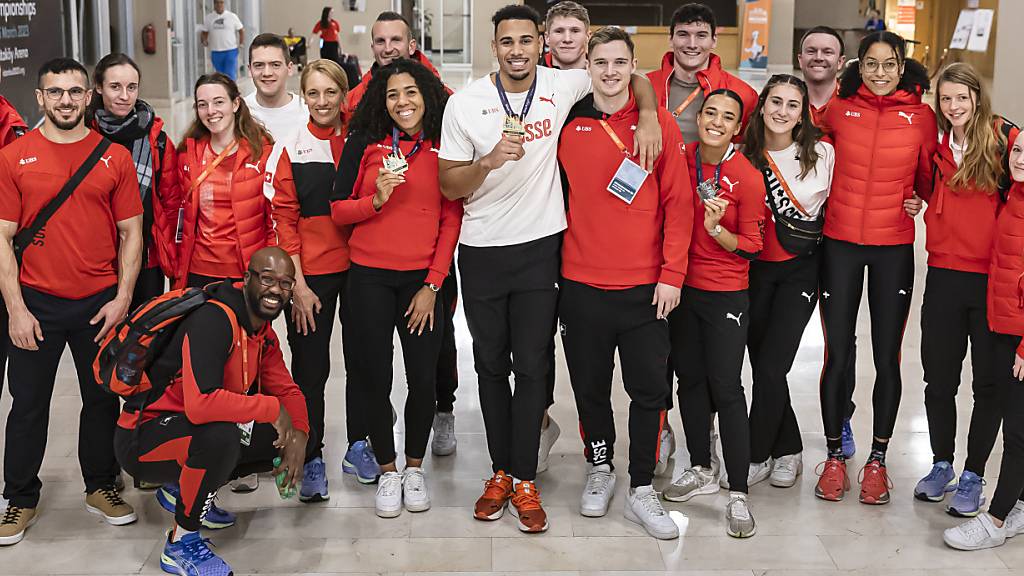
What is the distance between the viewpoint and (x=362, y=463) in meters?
4.34

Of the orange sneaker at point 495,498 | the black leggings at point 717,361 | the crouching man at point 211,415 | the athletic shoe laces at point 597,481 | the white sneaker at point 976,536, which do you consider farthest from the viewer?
the athletic shoe laces at point 597,481

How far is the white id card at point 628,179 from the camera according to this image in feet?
12.1

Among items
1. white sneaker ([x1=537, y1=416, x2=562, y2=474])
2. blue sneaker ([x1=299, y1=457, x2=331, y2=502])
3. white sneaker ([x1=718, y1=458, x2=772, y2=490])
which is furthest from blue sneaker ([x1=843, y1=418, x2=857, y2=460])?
blue sneaker ([x1=299, y1=457, x2=331, y2=502])

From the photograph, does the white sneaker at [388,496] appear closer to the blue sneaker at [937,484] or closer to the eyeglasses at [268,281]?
the eyeglasses at [268,281]

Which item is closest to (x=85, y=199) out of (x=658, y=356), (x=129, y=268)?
(x=129, y=268)

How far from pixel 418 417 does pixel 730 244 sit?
4.26 ft

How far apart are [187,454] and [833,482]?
236 centimetres

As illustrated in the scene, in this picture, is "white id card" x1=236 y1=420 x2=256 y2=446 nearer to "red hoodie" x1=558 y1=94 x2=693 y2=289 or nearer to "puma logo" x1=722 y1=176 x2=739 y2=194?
"red hoodie" x1=558 y1=94 x2=693 y2=289

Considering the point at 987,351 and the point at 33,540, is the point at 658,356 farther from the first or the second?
the point at 33,540

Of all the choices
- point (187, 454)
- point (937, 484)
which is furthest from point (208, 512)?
point (937, 484)

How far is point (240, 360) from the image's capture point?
11.7ft

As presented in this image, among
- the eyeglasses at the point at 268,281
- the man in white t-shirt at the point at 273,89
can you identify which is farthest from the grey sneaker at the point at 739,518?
the man in white t-shirt at the point at 273,89

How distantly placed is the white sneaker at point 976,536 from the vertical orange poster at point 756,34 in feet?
82.2

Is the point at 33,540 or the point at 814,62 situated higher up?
the point at 814,62
